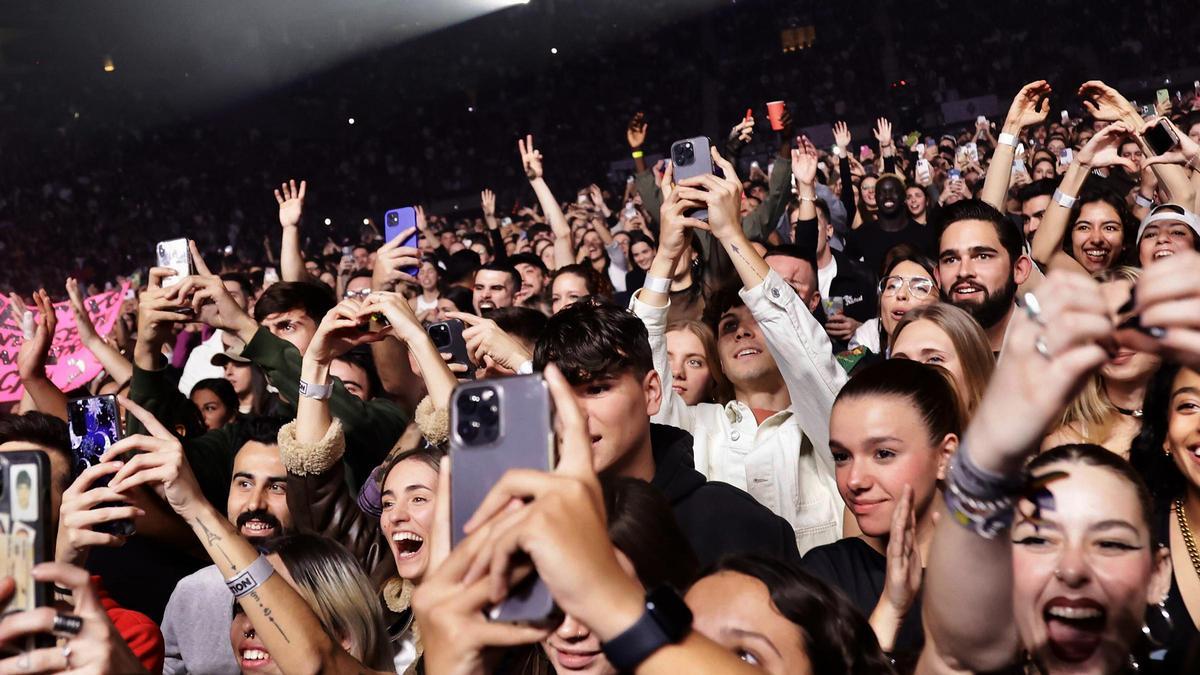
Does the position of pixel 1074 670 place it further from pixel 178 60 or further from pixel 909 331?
pixel 178 60

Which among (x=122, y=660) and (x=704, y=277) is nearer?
(x=122, y=660)

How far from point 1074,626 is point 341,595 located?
1442mm

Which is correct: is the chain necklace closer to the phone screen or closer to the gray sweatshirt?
the gray sweatshirt

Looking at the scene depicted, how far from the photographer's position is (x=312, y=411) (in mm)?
3314

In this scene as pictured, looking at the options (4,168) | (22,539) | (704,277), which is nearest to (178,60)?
(4,168)

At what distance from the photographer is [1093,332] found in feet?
3.64

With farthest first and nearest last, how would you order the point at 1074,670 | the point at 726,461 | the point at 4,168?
1. the point at 4,168
2. the point at 726,461
3. the point at 1074,670

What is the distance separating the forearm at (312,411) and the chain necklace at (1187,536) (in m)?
2.01

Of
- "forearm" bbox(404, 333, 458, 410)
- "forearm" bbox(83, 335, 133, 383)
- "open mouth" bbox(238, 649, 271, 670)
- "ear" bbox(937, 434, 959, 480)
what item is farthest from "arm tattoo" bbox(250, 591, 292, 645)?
"forearm" bbox(83, 335, 133, 383)

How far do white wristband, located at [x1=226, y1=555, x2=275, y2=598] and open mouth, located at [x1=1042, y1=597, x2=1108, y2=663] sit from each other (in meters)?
1.25

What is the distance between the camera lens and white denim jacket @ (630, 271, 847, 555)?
3098 mm

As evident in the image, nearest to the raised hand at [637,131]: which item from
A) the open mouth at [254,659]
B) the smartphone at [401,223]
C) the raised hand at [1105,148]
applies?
the smartphone at [401,223]

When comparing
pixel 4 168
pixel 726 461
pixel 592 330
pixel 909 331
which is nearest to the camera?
pixel 592 330

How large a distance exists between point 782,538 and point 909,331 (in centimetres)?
76
